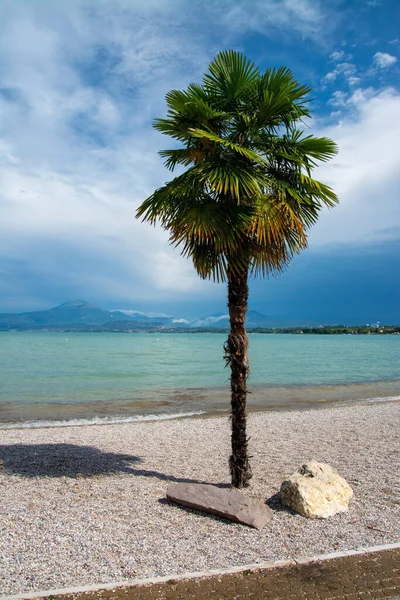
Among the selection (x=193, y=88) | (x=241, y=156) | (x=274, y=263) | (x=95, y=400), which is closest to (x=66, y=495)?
(x=274, y=263)

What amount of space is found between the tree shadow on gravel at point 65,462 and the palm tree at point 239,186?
118 inches

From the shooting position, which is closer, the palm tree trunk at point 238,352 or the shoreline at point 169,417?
the palm tree trunk at point 238,352

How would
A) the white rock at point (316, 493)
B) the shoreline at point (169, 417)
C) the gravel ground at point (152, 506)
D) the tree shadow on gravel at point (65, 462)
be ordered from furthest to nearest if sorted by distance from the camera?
the shoreline at point (169, 417)
the tree shadow on gravel at point (65, 462)
the white rock at point (316, 493)
the gravel ground at point (152, 506)

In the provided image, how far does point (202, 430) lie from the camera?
15508mm

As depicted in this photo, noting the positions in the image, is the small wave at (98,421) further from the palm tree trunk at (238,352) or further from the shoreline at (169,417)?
the palm tree trunk at (238,352)

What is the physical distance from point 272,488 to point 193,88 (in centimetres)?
761

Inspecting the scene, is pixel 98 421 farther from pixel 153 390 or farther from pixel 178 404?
pixel 153 390

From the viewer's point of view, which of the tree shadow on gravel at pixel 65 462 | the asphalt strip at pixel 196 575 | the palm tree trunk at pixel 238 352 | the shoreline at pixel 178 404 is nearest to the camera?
the asphalt strip at pixel 196 575

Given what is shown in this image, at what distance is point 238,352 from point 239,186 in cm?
285

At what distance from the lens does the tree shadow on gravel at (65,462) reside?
9.57 meters

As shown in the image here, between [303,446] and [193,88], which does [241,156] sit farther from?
[303,446]

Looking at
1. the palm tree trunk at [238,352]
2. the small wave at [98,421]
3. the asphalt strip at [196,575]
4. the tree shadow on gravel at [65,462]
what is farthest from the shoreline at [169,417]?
the asphalt strip at [196,575]

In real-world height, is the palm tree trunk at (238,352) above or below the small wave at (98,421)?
above

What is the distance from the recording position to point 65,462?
10.6 meters
